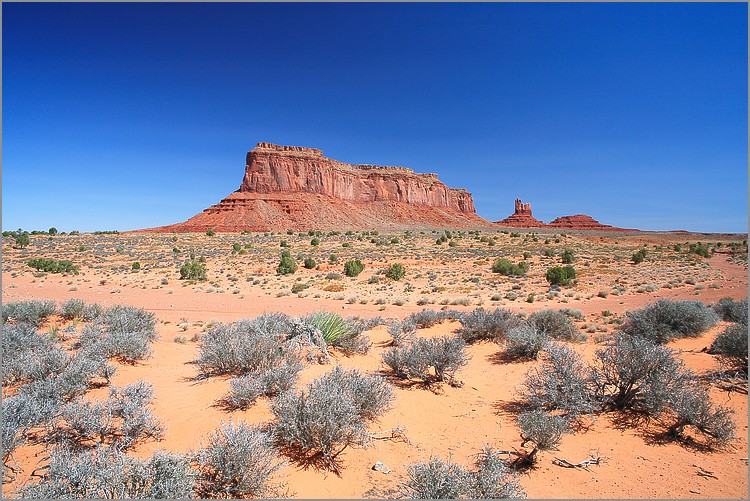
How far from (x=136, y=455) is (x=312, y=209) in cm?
10880

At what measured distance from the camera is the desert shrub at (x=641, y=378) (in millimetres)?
5164

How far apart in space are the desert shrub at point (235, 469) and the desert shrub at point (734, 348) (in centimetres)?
815

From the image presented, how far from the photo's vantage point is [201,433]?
470 centimetres

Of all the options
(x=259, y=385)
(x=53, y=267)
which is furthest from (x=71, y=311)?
(x=53, y=267)

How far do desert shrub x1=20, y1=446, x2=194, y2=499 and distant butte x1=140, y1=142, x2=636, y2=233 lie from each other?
92.4m

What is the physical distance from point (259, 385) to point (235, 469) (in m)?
2.16

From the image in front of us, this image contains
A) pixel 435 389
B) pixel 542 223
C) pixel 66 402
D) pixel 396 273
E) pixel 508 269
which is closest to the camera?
pixel 66 402

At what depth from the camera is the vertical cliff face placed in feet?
386

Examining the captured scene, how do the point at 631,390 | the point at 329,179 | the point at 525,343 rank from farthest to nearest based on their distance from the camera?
the point at 329,179 → the point at 525,343 → the point at 631,390

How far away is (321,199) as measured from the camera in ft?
387

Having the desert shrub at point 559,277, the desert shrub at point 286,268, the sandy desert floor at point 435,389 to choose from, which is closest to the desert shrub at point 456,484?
the sandy desert floor at point 435,389

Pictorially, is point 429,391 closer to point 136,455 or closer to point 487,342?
point 487,342

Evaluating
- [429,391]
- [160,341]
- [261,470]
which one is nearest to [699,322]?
[429,391]

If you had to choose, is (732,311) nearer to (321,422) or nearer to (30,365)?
(321,422)
